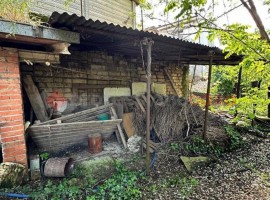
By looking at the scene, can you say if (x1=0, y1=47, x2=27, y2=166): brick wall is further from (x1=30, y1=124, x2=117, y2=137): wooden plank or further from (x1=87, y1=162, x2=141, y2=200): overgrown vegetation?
(x1=87, y1=162, x2=141, y2=200): overgrown vegetation

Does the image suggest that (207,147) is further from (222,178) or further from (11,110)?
(11,110)

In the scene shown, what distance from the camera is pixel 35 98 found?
464cm

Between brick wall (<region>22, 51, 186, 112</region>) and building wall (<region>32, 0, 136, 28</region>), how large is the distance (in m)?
2.16

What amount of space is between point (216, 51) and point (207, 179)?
3664mm

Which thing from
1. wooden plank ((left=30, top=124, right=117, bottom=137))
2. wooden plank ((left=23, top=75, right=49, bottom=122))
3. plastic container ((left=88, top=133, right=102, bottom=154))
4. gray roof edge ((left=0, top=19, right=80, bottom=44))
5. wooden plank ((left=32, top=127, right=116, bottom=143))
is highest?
gray roof edge ((left=0, top=19, right=80, bottom=44))

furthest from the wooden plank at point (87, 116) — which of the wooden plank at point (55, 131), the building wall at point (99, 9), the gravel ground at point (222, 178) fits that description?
the building wall at point (99, 9)

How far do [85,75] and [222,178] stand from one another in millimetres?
4578

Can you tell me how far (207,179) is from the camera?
4.45m

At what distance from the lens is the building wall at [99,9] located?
6.46m

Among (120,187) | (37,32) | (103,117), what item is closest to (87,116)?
(103,117)

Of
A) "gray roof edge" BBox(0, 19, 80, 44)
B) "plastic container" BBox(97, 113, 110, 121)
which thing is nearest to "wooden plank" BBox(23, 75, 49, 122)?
"plastic container" BBox(97, 113, 110, 121)

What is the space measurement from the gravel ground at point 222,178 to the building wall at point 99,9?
5.96 meters

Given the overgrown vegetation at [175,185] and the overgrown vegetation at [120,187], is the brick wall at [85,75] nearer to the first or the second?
the overgrown vegetation at [120,187]

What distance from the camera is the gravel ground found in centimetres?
385
